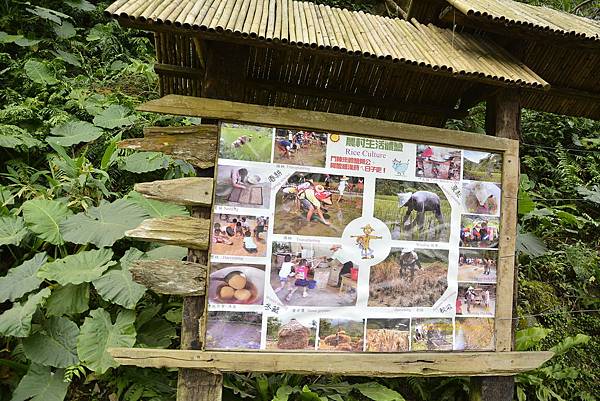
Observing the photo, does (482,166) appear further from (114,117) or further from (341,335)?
(114,117)

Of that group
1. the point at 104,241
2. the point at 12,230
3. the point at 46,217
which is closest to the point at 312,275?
the point at 104,241

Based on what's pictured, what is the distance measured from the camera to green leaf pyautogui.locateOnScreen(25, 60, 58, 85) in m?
5.66

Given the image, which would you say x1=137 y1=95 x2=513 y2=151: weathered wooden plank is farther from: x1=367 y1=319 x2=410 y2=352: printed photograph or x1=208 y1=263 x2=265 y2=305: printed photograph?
x1=367 y1=319 x2=410 y2=352: printed photograph

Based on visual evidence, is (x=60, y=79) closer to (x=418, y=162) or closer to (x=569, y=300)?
(x=418, y=162)

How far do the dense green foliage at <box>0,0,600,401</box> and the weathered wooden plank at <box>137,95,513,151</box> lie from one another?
4.90ft

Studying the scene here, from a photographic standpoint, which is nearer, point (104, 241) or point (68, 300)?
point (68, 300)

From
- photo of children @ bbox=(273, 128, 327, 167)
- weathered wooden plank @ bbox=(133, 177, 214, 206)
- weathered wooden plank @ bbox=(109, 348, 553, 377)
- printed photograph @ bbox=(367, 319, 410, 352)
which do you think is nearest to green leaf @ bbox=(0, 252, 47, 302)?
weathered wooden plank @ bbox=(109, 348, 553, 377)

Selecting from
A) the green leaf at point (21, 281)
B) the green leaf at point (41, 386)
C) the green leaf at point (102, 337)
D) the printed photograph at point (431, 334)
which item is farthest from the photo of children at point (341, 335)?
the green leaf at point (21, 281)

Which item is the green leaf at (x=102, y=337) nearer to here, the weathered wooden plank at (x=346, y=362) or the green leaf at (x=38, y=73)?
the weathered wooden plank at (x=346, y=362)

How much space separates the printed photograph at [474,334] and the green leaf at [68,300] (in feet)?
9.28

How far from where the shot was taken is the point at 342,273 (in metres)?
2.86

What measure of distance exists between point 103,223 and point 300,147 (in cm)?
205

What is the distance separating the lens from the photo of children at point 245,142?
8.98 feet

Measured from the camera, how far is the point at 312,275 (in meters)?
2.82
